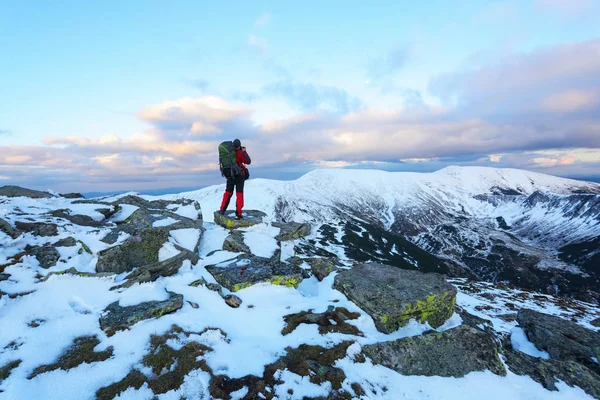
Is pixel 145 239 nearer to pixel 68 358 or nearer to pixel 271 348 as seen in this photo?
pixel 68 358

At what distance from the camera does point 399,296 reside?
43.2ft

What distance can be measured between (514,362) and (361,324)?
19.6ft

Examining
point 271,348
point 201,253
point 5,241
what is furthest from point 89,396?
point 5,241

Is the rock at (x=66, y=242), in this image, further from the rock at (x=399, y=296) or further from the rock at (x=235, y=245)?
the rock at (x=399, y=296)

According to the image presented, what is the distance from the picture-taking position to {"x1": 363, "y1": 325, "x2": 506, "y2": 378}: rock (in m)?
10.1

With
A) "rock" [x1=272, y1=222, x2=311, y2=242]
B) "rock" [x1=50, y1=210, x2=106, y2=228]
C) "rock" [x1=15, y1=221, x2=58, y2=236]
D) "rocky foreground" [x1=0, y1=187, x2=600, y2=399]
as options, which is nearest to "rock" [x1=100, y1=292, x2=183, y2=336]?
"rocky foreground" [x1=0, y1=187, x2=600, y2=399]

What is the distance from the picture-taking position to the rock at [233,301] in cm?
1282

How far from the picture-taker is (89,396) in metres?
7.63

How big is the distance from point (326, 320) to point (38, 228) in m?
18.6

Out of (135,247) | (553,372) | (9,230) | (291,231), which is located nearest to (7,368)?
(135,247)

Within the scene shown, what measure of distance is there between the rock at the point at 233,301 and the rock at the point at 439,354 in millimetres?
5997

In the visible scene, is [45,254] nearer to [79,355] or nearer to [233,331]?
[79,355]

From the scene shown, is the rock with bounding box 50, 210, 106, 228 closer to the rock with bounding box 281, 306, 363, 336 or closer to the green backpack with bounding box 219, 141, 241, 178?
the green backpack with bounding box 219, 141, 241, 178

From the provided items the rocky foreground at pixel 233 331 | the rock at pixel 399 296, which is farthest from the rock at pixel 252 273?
the rock at pixel 399 296
